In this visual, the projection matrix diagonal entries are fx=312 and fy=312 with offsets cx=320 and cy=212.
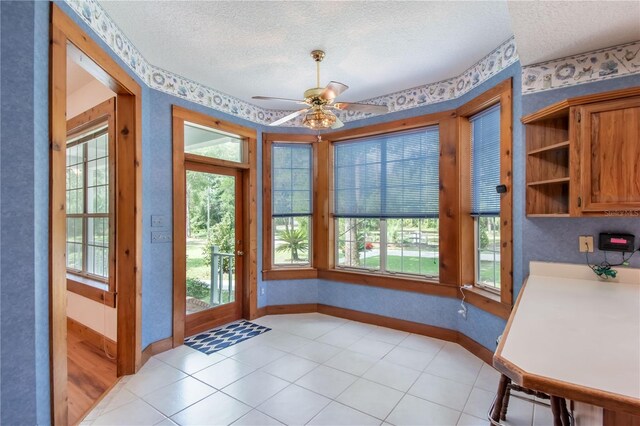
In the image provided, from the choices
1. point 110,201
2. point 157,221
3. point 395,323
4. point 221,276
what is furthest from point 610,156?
point 110,201

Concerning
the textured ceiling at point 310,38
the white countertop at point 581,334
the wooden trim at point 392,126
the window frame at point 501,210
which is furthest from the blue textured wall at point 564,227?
the wooden trim at point 392,126

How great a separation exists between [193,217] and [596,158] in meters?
3.71

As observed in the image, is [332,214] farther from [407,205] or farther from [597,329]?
[597,329]

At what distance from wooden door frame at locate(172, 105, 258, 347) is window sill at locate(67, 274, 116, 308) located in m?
0.60

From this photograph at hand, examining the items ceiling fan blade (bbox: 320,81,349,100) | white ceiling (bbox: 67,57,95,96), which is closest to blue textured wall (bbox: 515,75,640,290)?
ceiling fan blade (bbox: 320,81,349,100)

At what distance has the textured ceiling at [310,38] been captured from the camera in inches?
87.8

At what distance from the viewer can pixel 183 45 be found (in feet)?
8.96

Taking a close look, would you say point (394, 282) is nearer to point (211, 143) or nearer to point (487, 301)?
point (487, 301)

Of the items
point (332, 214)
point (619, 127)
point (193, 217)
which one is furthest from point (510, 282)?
point (193, 217)

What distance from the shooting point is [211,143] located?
151 inches

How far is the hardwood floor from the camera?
2452mm

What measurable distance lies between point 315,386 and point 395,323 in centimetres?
159

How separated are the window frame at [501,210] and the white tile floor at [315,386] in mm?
623

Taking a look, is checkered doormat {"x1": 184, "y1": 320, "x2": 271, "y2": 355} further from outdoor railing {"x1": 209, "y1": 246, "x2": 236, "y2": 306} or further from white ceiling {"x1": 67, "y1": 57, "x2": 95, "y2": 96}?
white ceiling {"x1": 67, "y1": 57, "x2": 95, "y2": 96}
